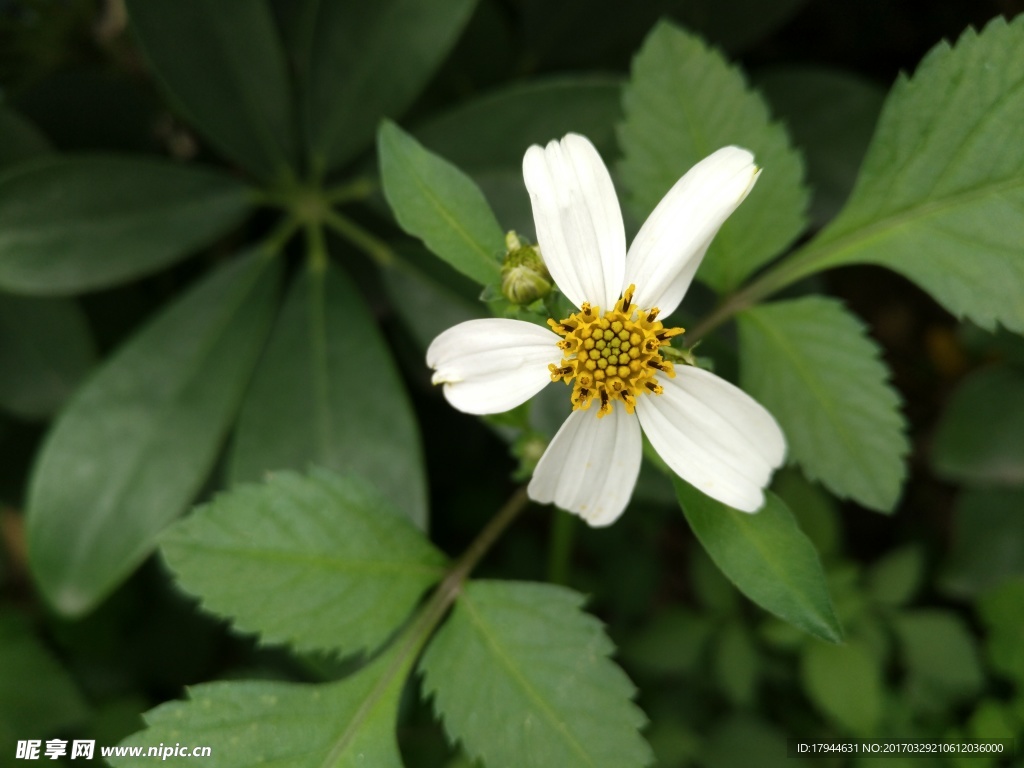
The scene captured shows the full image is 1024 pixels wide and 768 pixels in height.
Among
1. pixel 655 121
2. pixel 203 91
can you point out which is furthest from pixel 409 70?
pixel 655 121

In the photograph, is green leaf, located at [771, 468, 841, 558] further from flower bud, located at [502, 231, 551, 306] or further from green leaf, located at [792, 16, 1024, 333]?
flower bud, located at [502, 231, 551, 306]

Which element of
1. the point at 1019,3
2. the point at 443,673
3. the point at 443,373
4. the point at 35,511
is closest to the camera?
the point at 443,373

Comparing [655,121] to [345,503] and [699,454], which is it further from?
[345,503]

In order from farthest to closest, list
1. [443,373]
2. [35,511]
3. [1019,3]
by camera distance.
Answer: [1019,3] < [35,511] < [443,373]

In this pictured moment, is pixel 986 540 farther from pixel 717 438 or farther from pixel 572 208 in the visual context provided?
pixel 572 208

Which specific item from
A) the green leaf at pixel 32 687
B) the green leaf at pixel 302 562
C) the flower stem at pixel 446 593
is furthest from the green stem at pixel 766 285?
the green leaf at pixel 32 687

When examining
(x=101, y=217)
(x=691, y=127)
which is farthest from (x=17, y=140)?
(x=691, y=127)

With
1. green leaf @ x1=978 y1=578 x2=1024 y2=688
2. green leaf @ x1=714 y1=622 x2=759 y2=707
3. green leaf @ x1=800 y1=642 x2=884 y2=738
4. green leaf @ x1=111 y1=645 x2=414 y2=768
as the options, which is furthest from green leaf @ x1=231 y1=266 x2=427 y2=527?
green leaf @ x1=978 y1=578 x2=1024 y2=688

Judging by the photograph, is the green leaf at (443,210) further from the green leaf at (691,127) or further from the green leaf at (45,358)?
the green leaf at (45,358)

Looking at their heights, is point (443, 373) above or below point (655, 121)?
below
